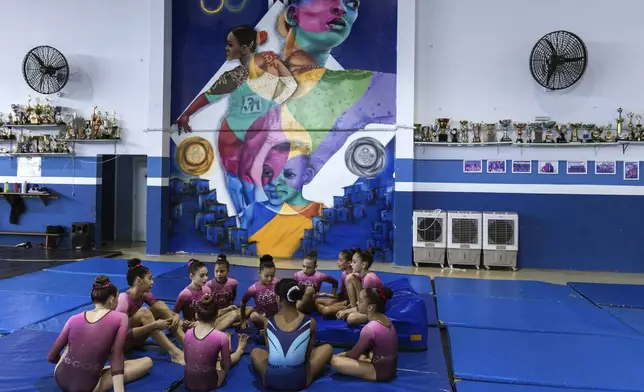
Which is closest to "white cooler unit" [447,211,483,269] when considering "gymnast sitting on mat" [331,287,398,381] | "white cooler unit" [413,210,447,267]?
"white cooler unit" [413,210,447,267]

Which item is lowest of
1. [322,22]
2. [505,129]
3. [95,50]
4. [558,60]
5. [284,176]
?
[284,176]

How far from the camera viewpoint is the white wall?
10.1 metres

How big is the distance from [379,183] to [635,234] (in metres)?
4.54

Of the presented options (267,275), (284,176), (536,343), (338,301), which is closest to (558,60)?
(284,176)

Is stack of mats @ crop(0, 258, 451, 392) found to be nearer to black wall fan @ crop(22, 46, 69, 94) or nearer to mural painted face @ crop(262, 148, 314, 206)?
mural painted face @ crop(262, 148, 314, 206)

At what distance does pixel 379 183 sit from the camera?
902cm

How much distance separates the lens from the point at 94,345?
9.57ft

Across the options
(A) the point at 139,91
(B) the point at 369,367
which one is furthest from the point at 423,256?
(A) the point at 139,91

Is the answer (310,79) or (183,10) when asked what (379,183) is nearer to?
(310,79)

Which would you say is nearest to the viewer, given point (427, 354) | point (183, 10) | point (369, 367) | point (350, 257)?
point (369, 367)

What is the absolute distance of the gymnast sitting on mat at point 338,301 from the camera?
4.76 m

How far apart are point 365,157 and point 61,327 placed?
5.96 m

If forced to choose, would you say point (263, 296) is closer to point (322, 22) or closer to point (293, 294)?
point (293, 294)

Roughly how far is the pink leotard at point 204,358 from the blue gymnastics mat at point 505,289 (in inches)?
142
